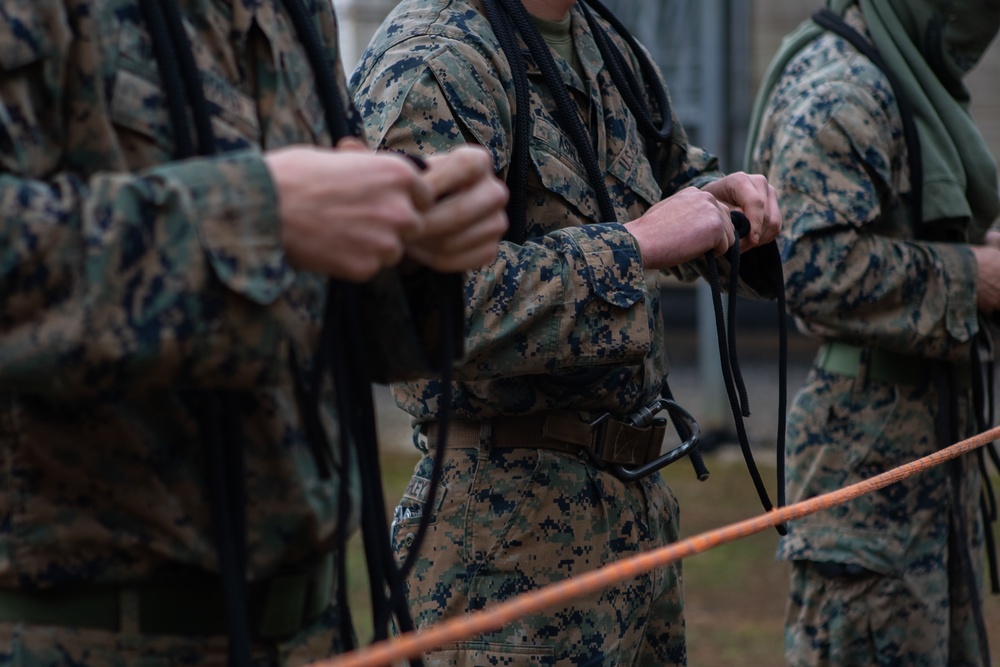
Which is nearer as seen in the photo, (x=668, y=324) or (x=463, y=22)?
(x=463, y=22)

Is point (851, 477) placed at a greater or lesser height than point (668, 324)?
greater

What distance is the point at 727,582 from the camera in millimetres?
4988

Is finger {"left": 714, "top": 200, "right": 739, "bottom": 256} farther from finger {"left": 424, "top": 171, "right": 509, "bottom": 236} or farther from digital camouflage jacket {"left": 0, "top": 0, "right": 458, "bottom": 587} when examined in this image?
finger {"left": 424, "top": 171, "right": 509, "bottom": 236}

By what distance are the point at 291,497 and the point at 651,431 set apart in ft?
3.33

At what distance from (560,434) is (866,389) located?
1217 millimetres

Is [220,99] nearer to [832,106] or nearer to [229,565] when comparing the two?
[229,565]

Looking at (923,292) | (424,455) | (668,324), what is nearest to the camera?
(424,455)

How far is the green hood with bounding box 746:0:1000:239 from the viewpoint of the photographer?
296cm

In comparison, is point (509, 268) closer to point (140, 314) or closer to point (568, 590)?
point (568, 590)

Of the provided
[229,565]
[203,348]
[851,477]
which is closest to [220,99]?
[203,348]

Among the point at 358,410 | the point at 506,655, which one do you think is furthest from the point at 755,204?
the point at 358,410

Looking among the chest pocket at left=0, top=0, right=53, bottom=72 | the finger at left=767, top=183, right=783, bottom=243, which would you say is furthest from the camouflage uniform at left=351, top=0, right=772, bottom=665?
the chest pocket at left=0, top=0, right=53, bottom=72

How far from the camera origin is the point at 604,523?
6.85 ft

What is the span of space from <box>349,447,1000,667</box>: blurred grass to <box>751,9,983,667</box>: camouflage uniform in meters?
1.24
